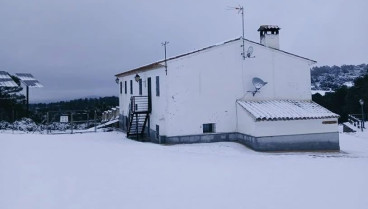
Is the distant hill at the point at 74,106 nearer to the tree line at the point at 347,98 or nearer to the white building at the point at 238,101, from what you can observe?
the white building at the point at 238,101

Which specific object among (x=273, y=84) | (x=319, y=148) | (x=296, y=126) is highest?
(x=273, y=84)

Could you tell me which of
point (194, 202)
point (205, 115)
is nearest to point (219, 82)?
point (205, 115)

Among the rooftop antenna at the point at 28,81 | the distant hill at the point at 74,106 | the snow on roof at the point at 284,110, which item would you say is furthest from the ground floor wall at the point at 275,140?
the rooftop antenna at the point at 28,81

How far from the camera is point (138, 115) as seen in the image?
23.2 meters

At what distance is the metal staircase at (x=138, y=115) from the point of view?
73.2 ft

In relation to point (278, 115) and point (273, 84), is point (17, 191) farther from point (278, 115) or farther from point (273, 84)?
point (273, 84)

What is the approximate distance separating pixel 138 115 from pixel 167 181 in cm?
1355

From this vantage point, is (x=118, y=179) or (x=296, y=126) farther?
(x=296, y=126)

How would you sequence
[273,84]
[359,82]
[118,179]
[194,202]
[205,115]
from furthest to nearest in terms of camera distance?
[359,82] < [273,84] < [205,115] < [118,179] < [194,202]

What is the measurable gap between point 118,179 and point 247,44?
43.9 ft

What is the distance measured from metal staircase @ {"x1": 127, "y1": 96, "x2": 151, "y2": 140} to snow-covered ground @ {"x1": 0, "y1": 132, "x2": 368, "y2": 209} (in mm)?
7171

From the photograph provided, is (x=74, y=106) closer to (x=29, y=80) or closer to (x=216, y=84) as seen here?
(x=29, y=80)

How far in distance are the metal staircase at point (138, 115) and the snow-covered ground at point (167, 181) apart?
7.17 m

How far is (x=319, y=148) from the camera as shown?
63.7ft
